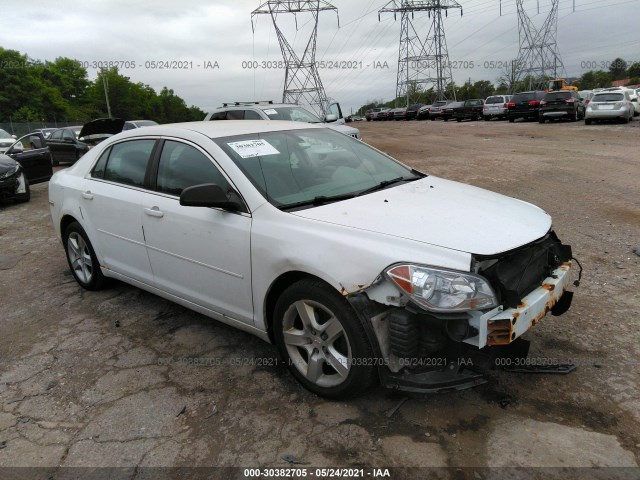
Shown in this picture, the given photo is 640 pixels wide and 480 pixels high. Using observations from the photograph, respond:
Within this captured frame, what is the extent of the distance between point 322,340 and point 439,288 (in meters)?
0.76

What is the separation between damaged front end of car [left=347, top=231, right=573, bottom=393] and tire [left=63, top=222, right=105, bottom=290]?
10.00ft

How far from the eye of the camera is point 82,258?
4766 millimetres

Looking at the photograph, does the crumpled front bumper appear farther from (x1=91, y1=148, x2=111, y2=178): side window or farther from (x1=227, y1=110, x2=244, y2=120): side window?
(x1=227, y1=110, x2=244, y2=120): side window

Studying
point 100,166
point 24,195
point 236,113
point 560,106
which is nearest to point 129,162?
point 100,166

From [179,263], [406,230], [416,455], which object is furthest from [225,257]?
[416,455]

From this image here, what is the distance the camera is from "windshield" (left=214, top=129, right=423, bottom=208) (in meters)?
3.21

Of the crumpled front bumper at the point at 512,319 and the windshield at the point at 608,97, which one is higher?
the windshield at the point at 608,97

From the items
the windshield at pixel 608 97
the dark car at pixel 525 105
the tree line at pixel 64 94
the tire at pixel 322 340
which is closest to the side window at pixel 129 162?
the tire at pixel 322 340

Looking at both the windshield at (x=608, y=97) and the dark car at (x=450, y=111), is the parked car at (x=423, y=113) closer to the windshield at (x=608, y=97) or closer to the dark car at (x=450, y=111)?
the dark car at (x=450, y=111)

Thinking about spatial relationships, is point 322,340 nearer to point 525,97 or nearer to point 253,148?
point 253,148

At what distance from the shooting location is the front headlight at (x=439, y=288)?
7.93 feet

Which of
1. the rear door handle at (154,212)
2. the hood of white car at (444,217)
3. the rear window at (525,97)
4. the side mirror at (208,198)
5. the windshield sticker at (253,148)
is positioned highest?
the rear window at (525,97)

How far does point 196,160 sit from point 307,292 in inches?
54.2

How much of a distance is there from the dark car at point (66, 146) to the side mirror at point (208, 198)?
43.3ft
